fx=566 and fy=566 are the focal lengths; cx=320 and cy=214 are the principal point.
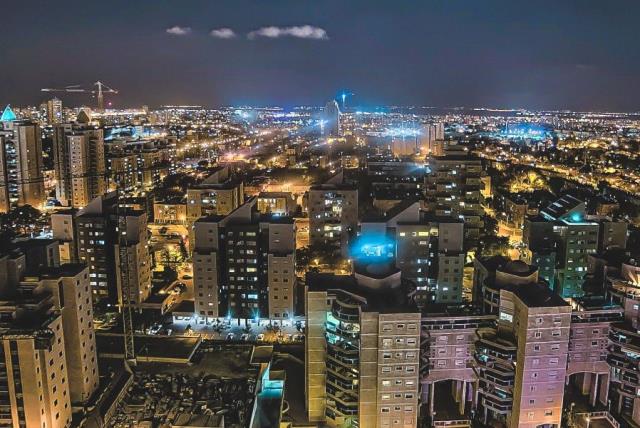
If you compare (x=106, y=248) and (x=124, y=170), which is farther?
(x=124, y=170)

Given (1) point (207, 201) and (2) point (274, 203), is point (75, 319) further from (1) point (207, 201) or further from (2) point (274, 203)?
(2) point (274, 203)

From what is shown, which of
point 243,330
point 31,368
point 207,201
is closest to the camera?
point 31,368

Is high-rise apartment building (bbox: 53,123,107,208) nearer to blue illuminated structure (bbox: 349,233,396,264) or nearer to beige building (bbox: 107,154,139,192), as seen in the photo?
beige building (bbox: 107,154,139,192)

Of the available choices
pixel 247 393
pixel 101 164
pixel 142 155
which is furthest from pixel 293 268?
pixel 142 155

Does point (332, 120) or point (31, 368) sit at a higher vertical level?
point (332, 120)

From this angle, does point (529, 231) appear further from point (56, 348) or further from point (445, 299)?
point (56, 348)

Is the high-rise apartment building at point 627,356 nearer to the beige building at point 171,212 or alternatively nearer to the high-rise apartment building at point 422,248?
the high-rise apartment building at point 422,248

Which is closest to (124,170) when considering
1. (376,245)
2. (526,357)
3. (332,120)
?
(376,245)
